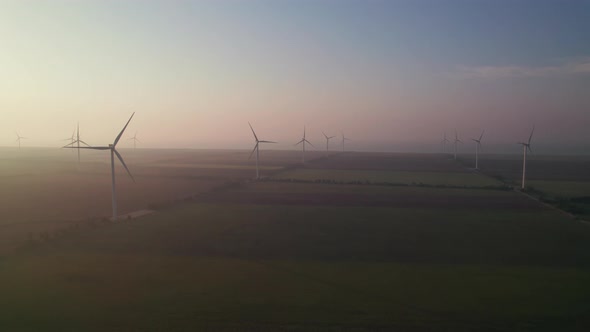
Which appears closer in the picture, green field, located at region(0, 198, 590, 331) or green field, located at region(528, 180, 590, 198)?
green field, located at region(0, 198, 590, 331)

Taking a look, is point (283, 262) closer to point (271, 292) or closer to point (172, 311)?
point (271, 292)

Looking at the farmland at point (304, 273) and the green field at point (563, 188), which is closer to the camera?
the farmland at point (304, 273)

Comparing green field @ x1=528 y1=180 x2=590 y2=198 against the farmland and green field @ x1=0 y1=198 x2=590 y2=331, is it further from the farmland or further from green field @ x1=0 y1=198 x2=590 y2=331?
green field @ x1=0 y1=198 x2=590 y2=331

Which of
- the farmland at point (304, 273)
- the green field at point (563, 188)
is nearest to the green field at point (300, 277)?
the farmland at point (304, 273)

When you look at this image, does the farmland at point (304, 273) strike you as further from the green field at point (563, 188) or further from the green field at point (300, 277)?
the green field at point (563, 188)

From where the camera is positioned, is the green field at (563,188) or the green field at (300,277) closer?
the green field at (300,277)

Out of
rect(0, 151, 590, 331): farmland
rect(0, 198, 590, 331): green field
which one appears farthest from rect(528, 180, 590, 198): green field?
rect(0, 198, 590, 331): green field

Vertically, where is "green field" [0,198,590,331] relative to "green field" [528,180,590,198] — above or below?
below

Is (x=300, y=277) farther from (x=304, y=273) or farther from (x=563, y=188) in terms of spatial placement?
(x=563, y=188)

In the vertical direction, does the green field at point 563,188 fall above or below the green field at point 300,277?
above

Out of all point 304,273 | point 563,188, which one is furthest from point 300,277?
point 563,188
